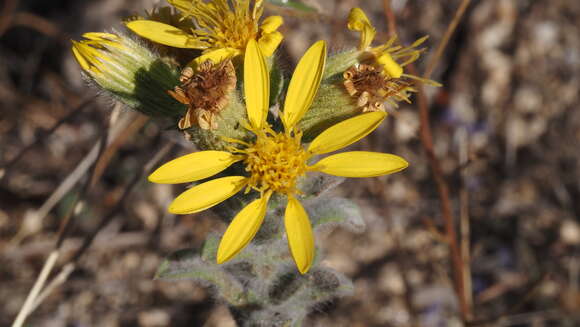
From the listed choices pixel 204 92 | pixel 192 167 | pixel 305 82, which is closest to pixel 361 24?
pixel 305 82

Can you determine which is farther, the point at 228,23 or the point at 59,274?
the point at 59,274

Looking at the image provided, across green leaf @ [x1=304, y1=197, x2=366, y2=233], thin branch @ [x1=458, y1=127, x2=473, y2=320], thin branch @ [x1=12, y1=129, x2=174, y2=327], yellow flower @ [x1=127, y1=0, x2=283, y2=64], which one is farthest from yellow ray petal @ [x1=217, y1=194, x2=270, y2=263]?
thin branch @ [x1=458, y1=127, x2=473, y2=320]

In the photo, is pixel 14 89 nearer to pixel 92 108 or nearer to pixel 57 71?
pixel 57 71

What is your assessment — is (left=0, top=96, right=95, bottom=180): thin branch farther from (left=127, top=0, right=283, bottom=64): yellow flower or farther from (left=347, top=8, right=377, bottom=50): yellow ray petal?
(left=347, top=8, right=377, bottom=50): yellow ray petal

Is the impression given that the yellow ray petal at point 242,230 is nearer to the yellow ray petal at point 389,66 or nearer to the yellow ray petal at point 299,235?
the yellow ray petal at point 299,235

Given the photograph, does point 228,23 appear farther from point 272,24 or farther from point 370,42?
point 370,42

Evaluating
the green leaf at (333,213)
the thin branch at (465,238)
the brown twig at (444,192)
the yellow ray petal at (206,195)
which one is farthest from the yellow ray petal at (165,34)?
the thin branch at (465,238)

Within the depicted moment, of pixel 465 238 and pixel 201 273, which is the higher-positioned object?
pixel 201 273
